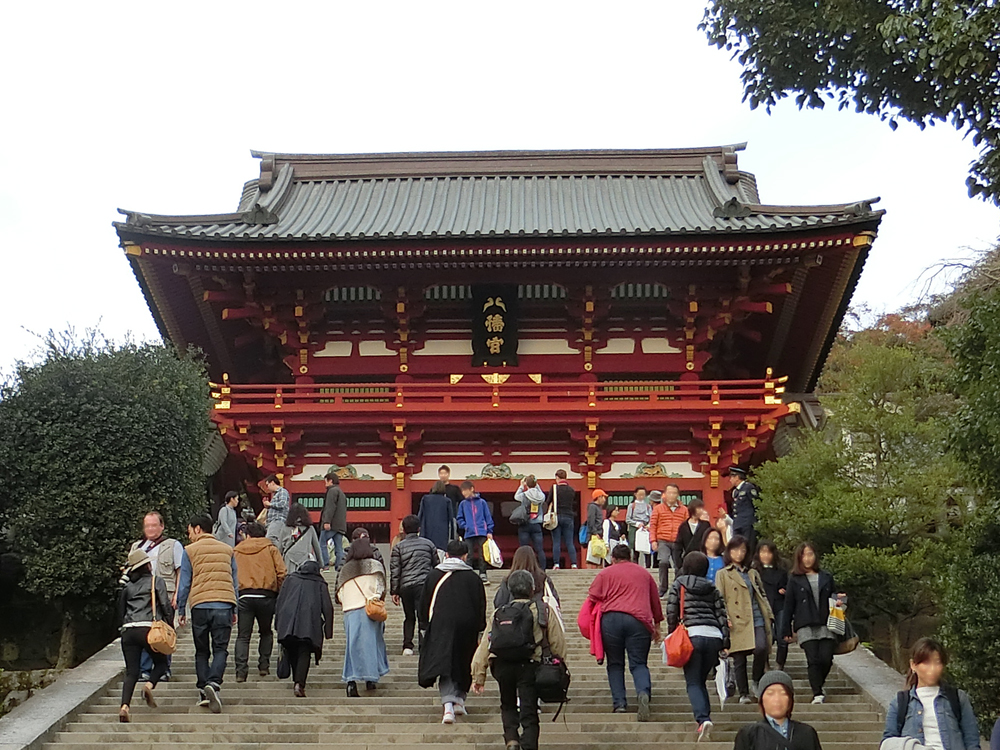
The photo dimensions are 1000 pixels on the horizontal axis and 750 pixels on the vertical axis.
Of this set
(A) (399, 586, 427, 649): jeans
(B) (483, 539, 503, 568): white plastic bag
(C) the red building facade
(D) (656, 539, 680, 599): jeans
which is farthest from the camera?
(C) the red building facade

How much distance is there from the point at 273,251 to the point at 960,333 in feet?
43.6

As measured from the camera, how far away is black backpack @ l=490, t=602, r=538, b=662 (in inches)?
345

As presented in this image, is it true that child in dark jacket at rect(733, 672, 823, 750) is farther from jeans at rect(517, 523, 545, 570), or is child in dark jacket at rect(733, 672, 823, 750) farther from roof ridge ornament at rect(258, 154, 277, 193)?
roof ridge ornament at rect(258, 154, 277, 193)

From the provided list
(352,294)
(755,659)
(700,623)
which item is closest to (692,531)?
(755,659)

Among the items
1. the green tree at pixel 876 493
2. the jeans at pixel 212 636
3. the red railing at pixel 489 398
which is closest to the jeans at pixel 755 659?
the jeans at pixel 212 636

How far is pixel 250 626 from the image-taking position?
11602mm

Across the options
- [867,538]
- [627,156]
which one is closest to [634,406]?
[867,538]

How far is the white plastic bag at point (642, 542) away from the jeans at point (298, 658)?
6.43m

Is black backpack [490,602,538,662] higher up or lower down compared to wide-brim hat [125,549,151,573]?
lower down

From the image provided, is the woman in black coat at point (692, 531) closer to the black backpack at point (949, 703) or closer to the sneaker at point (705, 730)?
the sneaker at point (705, 730)

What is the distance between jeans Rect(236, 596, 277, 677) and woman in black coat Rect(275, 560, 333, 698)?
1.05ft

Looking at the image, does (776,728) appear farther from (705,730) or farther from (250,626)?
(250,626)

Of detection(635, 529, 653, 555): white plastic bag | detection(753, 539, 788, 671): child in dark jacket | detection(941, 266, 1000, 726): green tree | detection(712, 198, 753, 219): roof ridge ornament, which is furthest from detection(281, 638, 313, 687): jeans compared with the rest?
detection(712, 198, 753, 219): roof ridge ornament

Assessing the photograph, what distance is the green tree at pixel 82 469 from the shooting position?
14617 mm
